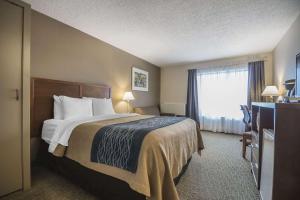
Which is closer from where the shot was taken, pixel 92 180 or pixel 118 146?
pixel 118 146

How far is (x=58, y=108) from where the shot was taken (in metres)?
2.38

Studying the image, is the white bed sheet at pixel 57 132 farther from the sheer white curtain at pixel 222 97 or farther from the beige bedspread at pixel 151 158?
the sheer white curtain at pixel 222 97

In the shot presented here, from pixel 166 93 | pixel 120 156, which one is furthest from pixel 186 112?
pixel 120 156

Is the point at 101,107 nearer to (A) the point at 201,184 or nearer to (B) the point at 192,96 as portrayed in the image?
(A) the point at 201,184

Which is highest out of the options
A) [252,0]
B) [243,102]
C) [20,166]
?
[252,0]

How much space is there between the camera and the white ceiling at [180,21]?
211 cm

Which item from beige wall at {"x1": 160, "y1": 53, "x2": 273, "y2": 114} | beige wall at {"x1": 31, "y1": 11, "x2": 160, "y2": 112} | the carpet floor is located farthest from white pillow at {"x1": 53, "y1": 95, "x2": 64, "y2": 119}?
beige wall at {"x1": 160, "y1": 53, "x2": 273, "y2": 114}

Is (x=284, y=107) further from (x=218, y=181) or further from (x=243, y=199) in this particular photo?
(x=218, y=181)

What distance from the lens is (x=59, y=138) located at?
75.2 inches

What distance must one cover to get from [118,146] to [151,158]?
367mm

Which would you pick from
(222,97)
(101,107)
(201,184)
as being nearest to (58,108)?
(101,107)

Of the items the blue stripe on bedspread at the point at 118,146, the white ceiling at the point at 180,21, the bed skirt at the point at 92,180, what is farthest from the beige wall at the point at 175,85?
the blue stripe on bedspread at the point at 118,146

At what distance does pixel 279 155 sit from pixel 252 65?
4.05 metres

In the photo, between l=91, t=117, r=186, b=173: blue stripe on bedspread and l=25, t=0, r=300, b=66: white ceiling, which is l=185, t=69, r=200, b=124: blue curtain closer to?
l=25, t=0, r=300, b=66: white ceiling
